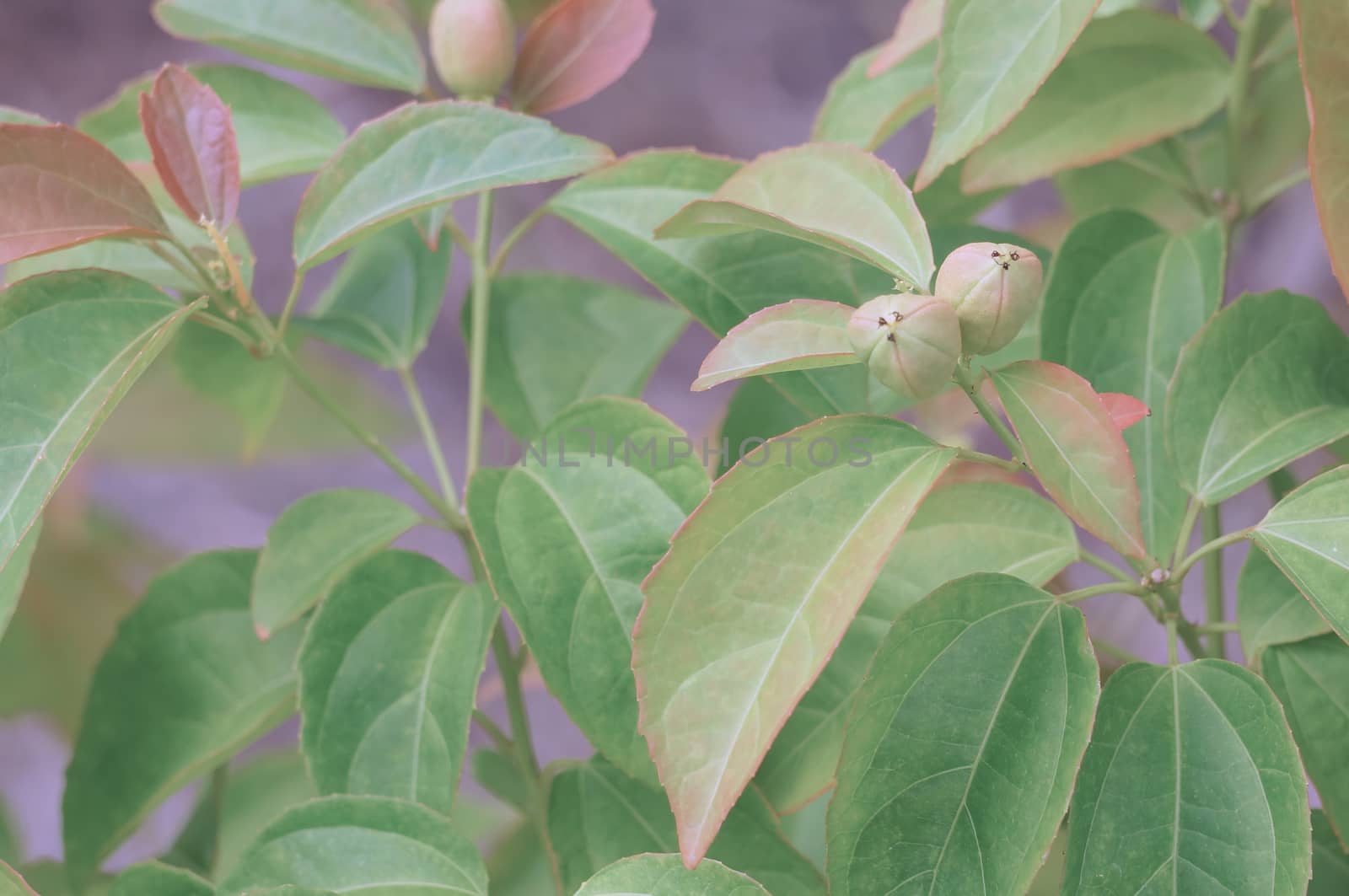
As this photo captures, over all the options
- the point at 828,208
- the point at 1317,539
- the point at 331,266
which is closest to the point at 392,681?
the point at 828,208

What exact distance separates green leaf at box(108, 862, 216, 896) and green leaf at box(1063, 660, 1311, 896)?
371 millimetres

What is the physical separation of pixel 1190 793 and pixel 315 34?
0.59 meters

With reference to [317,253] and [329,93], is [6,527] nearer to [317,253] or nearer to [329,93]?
[317,253]

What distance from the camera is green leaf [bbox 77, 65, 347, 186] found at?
2.14 ft

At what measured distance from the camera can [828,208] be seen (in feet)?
1.49

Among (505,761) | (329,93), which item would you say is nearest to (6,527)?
(505,761)

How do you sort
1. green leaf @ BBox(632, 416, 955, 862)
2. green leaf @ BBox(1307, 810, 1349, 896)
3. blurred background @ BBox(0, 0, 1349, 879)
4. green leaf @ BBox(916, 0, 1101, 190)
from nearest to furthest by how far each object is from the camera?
green leaf @ BBox(632, 416, 955, 862)
green leaf @ BBox(916, 0, 1101, 190)
green leaf @ BBox(1307, 810, 1349, 896)
blurred background @ BBox(0, 0, 1349, 879)

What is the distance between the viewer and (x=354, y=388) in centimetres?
151

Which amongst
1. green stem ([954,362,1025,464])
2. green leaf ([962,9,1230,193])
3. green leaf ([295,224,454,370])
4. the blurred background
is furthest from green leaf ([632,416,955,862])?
the blurred background

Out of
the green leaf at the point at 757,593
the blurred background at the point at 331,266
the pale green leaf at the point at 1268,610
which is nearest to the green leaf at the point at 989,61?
the green leaf at the point at 757,593

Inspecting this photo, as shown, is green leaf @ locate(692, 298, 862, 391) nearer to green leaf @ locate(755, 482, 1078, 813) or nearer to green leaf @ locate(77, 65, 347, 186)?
green leaf @ locate(755, 482, 1078, 813)

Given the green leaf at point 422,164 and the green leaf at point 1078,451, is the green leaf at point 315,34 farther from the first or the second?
the green leaf at point 1078,451

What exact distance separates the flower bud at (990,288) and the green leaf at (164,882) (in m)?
0.41

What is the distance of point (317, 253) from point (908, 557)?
306mm
